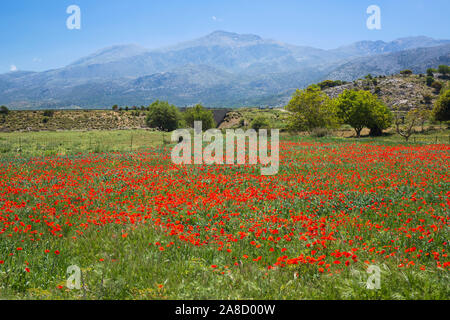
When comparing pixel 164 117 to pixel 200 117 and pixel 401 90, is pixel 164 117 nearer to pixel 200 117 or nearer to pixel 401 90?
pixel 200 117

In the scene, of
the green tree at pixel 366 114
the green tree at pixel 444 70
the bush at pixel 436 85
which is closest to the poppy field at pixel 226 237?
the green tree at pixel 366 114

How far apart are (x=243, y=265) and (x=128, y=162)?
46.4ft

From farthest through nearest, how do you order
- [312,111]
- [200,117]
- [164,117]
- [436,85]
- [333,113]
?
[436,85] → [200,117] → [164,117] → [312,111] → [333,113]

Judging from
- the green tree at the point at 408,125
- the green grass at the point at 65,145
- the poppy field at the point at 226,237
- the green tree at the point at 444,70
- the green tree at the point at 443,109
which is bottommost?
the poppy field at the point at 226,237

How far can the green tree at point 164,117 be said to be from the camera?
8144 centimetres

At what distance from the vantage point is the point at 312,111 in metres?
50.5

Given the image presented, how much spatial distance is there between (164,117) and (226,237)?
77706mm

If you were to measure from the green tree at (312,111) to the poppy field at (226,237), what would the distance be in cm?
3852

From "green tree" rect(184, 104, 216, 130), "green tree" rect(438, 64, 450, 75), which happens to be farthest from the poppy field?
"green tree" rect(438, 64, 450, 75)

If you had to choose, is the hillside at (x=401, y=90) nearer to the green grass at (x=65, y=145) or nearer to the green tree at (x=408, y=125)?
the green tree at (x=408, y=125)

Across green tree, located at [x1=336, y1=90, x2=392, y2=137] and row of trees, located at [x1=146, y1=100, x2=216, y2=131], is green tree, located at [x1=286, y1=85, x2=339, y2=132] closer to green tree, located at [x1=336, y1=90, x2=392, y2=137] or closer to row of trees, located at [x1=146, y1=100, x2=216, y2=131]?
green tree, located at [x1=336, y1=90, x2=392, y2=137]

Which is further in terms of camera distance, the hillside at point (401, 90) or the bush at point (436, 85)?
the bush at point (436, 85)

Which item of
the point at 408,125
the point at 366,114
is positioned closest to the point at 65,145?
the point at 366,114
